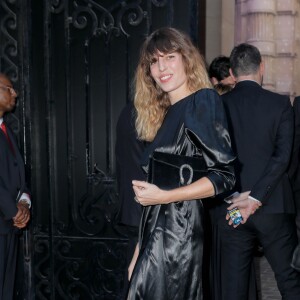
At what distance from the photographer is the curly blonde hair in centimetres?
271

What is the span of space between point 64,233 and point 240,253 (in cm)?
137

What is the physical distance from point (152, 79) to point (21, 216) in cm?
172

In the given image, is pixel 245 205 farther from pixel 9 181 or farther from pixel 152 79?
pixel 9 181

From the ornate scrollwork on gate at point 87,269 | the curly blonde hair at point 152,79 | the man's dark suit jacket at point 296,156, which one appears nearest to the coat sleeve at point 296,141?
the man's dark suit jacket at point 296,156

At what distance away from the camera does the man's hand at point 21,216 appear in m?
4.18

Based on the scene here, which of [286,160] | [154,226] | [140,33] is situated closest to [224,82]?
[140,33]

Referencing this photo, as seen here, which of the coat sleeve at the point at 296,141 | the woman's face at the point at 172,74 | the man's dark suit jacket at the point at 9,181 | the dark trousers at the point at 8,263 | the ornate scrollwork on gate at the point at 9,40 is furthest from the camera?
the ornate scrollwork on gate at the point at 9,40

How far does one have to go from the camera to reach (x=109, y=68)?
4.41 metres

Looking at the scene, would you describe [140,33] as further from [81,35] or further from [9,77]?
[9,77]

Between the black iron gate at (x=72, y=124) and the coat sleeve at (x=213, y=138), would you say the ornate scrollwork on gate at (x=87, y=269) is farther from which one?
the coat sleeve at (x=213, y=138)

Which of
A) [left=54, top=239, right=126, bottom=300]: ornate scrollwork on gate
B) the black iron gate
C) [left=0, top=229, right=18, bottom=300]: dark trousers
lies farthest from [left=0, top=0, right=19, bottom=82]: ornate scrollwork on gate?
[left=54, top=239, right=126, bottom=300]: ornate scrollwork on gate

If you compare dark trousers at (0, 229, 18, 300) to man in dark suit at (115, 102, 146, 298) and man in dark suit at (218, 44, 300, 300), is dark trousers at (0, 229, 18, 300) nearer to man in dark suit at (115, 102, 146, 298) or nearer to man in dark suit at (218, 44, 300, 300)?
man in dark suit at (115, 102, 146, 298)

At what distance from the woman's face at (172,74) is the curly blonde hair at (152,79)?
0.7 inches

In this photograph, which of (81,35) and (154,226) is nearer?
(154,226)
